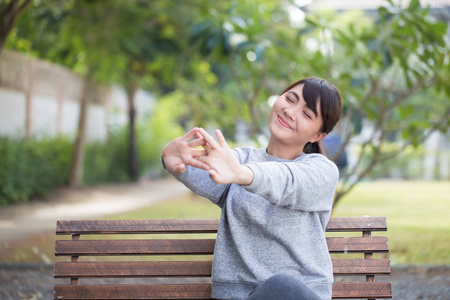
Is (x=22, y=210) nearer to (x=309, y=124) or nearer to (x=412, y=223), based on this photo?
(x=412, y=223)

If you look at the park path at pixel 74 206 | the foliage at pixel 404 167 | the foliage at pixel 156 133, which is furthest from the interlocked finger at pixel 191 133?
the foliage at pixel 404 167

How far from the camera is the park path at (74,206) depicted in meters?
8.12

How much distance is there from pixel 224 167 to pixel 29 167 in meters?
9.60

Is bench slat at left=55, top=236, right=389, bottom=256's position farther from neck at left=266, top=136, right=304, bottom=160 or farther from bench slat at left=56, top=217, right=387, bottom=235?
neck at left=266, top=136, right=304, bottom=160

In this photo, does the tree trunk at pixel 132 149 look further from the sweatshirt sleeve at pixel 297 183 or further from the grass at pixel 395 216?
the sweatshirt sleeve at pixel 297 183

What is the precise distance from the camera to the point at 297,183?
75.8 inches

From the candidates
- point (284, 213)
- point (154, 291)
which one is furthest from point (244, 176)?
point (154, 291)

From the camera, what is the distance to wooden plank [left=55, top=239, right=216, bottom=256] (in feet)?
8.27

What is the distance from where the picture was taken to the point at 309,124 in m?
2.12

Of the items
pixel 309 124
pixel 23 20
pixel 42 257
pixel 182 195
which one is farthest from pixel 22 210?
pixel 309 124

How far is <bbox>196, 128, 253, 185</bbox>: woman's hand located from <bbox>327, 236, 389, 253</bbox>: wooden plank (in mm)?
940

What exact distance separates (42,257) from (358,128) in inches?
142

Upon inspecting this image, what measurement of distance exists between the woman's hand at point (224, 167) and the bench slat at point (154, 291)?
0.89 meters

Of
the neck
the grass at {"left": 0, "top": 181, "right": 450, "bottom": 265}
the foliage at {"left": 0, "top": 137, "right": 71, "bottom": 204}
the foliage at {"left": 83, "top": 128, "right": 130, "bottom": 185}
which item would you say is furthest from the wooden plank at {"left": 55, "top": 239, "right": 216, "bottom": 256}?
the foliage at {"left": 83, "top": 128, "right": 130, "bottom": 185}
